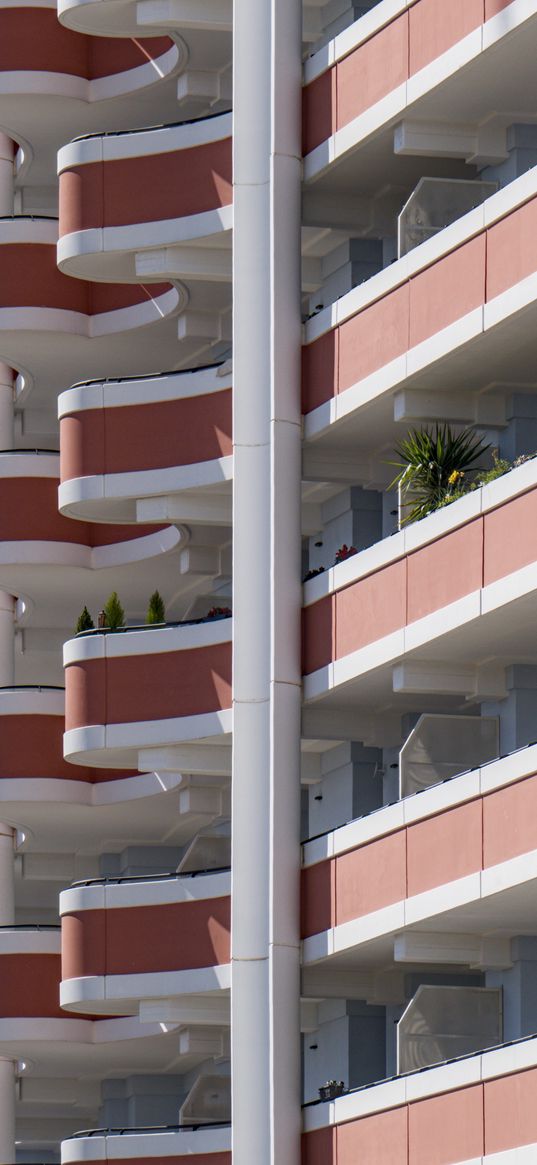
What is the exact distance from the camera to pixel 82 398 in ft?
182

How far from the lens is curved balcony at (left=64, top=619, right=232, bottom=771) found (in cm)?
5206

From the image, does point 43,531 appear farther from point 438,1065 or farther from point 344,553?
point 438,1065

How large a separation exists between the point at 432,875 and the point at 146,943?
30.2ft

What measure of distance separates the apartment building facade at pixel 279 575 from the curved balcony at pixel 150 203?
0.20ft

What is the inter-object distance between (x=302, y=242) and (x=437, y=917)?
1162cm

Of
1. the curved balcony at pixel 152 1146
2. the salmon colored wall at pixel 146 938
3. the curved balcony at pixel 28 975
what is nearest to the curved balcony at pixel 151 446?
the salmon colored wall at pixel 146 938

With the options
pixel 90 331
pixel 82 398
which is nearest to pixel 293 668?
pixel 82 398

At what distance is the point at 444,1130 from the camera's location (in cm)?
4322

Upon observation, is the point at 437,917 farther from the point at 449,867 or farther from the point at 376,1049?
the point at 376,1049

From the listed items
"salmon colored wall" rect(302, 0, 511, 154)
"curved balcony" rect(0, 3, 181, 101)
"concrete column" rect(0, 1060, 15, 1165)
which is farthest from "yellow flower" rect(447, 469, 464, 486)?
"concrete column" rect(0, 1060, 15, 1165)

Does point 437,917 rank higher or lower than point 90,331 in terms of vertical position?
lower

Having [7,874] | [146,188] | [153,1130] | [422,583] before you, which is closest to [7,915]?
[7,874]

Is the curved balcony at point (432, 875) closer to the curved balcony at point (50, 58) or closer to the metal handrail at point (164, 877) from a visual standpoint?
the metal handrail at point (164, 877)

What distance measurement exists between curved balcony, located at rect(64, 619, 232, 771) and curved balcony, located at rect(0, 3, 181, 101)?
10.1 metres
